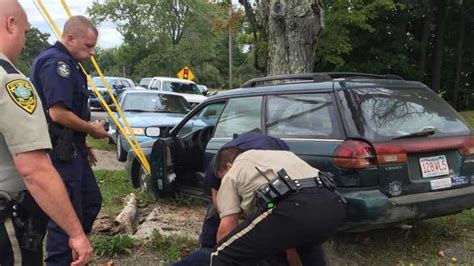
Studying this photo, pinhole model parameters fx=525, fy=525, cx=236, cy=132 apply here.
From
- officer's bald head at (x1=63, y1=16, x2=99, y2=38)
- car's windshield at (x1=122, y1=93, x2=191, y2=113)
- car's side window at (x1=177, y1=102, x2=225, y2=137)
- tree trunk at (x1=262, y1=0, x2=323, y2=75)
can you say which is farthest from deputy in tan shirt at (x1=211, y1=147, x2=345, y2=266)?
car's windshield at (x1=122, y1=93, x2=191, y2=113)

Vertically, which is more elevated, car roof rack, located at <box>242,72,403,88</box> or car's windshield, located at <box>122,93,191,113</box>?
car roof rack, located at <box>242,72,403,88</box>

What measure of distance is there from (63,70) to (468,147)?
3.46m

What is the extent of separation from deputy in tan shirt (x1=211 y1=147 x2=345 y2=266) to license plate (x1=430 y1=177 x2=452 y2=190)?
187 centimetres

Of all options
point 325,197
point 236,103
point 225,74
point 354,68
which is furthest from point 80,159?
point 225,74

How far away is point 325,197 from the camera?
2.77 m

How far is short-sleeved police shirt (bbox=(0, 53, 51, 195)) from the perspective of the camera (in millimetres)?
2016

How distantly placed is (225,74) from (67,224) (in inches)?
2861

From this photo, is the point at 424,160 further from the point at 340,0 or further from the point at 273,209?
the point at 340,0

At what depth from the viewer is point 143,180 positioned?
7207 millimetres

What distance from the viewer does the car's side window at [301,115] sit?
440 cm

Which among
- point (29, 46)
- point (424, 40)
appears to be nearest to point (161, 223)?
point (29, 46)

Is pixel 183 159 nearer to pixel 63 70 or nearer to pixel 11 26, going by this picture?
pixel 63 70

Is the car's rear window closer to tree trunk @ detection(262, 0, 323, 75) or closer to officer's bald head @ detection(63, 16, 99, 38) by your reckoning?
officer's bald head @ detection(63, 16, 99, 38)

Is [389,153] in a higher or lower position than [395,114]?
lower
